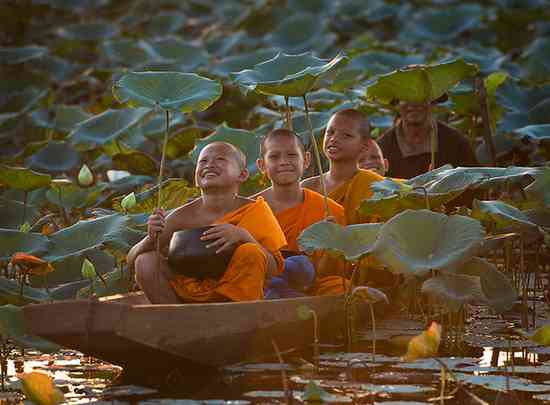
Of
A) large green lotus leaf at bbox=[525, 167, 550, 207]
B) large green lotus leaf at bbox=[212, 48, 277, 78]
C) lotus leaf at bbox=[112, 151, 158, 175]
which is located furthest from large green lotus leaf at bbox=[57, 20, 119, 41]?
large green lotus leaf at bbox=[525, 167, 550, 207]

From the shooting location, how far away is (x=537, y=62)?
10984mm

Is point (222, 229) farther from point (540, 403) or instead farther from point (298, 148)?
point (540, 403)

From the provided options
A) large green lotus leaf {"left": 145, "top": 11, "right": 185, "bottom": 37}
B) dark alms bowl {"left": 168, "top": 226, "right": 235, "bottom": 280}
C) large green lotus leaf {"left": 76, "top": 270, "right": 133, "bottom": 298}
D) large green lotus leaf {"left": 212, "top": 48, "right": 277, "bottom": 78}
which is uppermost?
large green lotus leaf {"left": 145, "top": 11, "right": 185, "bottom": 37}

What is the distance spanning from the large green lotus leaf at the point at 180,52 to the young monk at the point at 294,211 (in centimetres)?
621

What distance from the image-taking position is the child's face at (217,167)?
4.70 metres

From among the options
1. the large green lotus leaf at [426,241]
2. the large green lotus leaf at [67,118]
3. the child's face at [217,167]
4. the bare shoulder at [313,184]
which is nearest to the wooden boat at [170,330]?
the large green lotus leaf at [426,241]

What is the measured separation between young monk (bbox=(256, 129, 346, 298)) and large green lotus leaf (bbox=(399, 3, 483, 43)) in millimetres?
9456

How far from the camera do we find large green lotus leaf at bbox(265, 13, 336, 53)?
1414 centimetres

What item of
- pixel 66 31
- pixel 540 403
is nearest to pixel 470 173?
pixel 540 403

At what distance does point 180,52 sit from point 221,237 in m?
7.35

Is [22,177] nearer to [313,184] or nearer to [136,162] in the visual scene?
[313,184]

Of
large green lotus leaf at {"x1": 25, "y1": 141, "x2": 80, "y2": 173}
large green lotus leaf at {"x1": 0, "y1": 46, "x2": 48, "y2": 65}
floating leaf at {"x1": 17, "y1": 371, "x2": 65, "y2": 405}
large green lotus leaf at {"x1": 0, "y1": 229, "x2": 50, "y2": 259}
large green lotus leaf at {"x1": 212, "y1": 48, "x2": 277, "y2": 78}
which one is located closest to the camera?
floating leaf at {"x1": 17, "y1": 371, "x2": 65, "y2": 405}

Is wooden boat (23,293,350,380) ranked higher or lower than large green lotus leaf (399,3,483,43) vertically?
lower

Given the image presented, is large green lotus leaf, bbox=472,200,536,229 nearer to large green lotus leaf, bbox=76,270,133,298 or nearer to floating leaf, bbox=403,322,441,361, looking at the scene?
floating leaf, bbox=403,322,441,361
